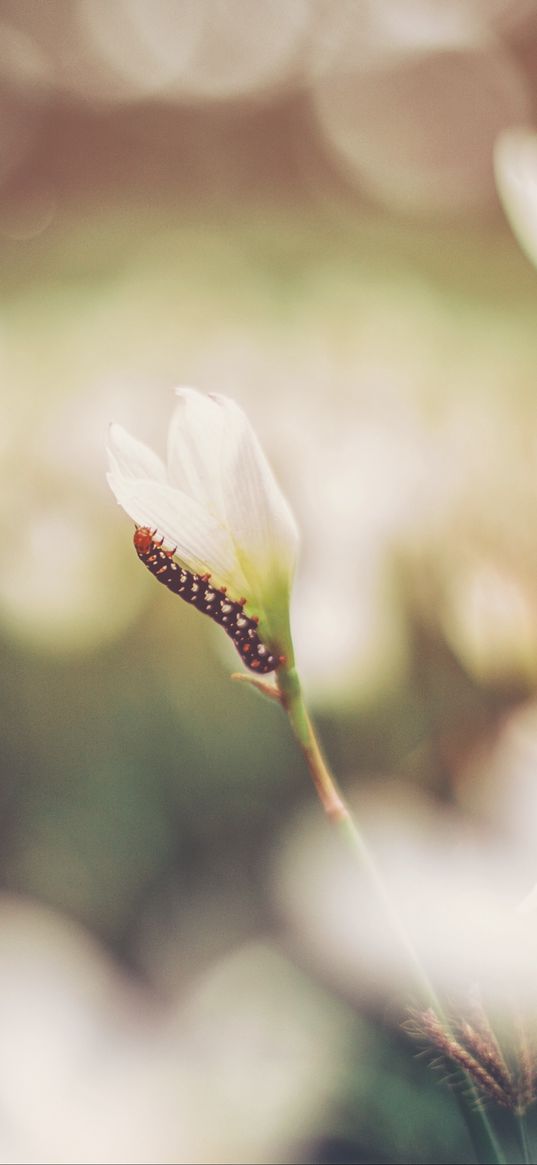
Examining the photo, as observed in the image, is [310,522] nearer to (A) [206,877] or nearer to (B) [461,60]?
(A) [206,877]

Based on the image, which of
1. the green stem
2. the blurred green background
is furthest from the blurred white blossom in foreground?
the green stem

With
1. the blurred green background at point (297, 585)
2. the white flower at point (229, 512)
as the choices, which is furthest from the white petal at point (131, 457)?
the blurred green background at point (297, 585)

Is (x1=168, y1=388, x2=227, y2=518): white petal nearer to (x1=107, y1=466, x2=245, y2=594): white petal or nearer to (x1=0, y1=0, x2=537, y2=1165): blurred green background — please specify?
(x1=107, y1=466, x2=245, y2=594): white petal

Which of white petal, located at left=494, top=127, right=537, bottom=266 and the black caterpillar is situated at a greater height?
white petal, located at left=494, top=127, right=537, bottom=266

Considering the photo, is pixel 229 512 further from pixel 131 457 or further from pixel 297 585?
pixel 297 585

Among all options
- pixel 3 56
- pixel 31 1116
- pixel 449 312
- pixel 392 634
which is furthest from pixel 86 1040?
pixel 3 56
